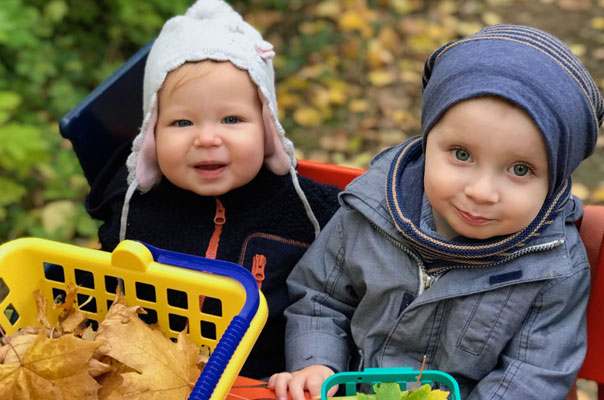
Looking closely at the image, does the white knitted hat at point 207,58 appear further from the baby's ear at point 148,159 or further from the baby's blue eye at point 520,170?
the baby's blue eye at point 520,170

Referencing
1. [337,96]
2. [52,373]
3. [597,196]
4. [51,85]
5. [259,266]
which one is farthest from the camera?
[337,96]

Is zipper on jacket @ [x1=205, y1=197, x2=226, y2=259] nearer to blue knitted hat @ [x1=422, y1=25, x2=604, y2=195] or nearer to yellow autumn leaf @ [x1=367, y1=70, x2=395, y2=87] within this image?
blue knitted hat @ [x1=422, y1=25, x2=604, y2=195]

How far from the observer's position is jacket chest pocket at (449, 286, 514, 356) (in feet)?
4.66

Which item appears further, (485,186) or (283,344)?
(283,344)

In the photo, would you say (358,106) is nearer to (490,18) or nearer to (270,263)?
(490,18)

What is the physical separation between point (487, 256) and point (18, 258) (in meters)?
0.98

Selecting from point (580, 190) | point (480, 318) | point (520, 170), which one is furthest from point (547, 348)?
point (580, 190)

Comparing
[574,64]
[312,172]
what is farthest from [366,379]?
[312,172]

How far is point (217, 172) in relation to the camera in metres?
1.64

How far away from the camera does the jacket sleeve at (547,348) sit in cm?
141

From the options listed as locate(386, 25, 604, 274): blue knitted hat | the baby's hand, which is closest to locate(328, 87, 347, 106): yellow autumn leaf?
locate(386, 25, 604, 274): blue knitted hat

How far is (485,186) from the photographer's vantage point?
1.28m

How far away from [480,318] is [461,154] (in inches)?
14.5

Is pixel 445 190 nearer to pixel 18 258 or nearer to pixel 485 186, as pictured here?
pixel 485 186
